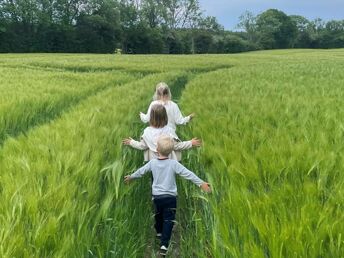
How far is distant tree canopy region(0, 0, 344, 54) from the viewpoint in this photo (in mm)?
68250

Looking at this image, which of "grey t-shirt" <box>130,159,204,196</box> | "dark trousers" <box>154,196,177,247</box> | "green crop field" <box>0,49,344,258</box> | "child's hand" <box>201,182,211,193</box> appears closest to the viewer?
"green crop field" <box>0,49,344,258</box>

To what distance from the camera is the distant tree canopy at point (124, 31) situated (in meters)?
68.2

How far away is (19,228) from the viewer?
90.2 inches

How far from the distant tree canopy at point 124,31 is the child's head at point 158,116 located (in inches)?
2521

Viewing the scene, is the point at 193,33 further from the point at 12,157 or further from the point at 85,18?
the point at 12,157

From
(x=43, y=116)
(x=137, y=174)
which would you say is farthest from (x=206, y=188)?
(x=43, y=116)

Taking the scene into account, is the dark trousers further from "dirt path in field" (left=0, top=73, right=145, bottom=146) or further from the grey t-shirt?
"dirt path in field" (left=0, top=73, right=145, bottom=146)

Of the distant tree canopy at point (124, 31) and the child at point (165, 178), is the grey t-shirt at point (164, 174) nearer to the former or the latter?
the child at point (165, 178)

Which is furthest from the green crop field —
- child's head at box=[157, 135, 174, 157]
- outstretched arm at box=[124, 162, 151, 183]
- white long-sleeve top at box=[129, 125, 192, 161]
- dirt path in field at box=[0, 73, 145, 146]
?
dirt path in field at box=[0, 73, 145, 146]

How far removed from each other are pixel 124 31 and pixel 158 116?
76289mm

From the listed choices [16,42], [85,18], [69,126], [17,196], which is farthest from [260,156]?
[85,18]

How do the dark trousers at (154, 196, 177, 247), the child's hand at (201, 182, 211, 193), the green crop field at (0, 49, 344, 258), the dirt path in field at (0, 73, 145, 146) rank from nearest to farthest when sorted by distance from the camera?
the green crop field at (0, 49, 344, 258) < the child's hand at (201, 182, 211, 193) < the dark trousers at (154, 196, 177, 247) < the dirt path in field at (0, 73, 145, 146)

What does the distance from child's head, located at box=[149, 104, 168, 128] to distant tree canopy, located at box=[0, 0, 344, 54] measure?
64026 millimetres

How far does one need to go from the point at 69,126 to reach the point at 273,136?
8.13 feet
